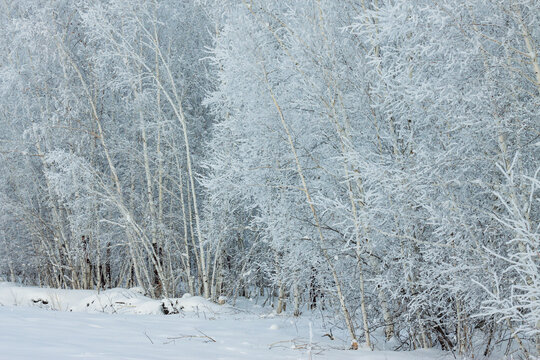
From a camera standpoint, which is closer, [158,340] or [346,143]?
[158,340]

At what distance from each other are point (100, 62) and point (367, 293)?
7999 millimetres

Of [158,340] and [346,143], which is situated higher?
[346,143]

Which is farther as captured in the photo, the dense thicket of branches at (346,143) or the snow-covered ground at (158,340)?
the dense thicket of branches at (346,143)

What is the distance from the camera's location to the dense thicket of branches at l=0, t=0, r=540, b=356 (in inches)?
166

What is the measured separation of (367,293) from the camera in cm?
611

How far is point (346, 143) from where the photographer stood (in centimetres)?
519

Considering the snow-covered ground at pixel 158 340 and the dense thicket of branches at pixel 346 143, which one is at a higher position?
the dense thicket of branches at pixel 346 143

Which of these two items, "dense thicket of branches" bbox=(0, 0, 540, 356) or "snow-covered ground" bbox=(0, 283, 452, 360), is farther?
"dense thicket of branches" bbox=(0, 0, 540, 356)

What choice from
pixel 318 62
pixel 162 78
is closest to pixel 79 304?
pixel 162 78

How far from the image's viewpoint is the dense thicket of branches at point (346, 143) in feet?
13.8

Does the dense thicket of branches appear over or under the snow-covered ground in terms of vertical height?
over

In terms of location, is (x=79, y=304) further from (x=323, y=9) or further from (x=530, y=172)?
(x=530, y=172)

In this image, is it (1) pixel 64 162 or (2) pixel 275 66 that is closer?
(2) pixel 275 66

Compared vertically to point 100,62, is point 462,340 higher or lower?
lower
